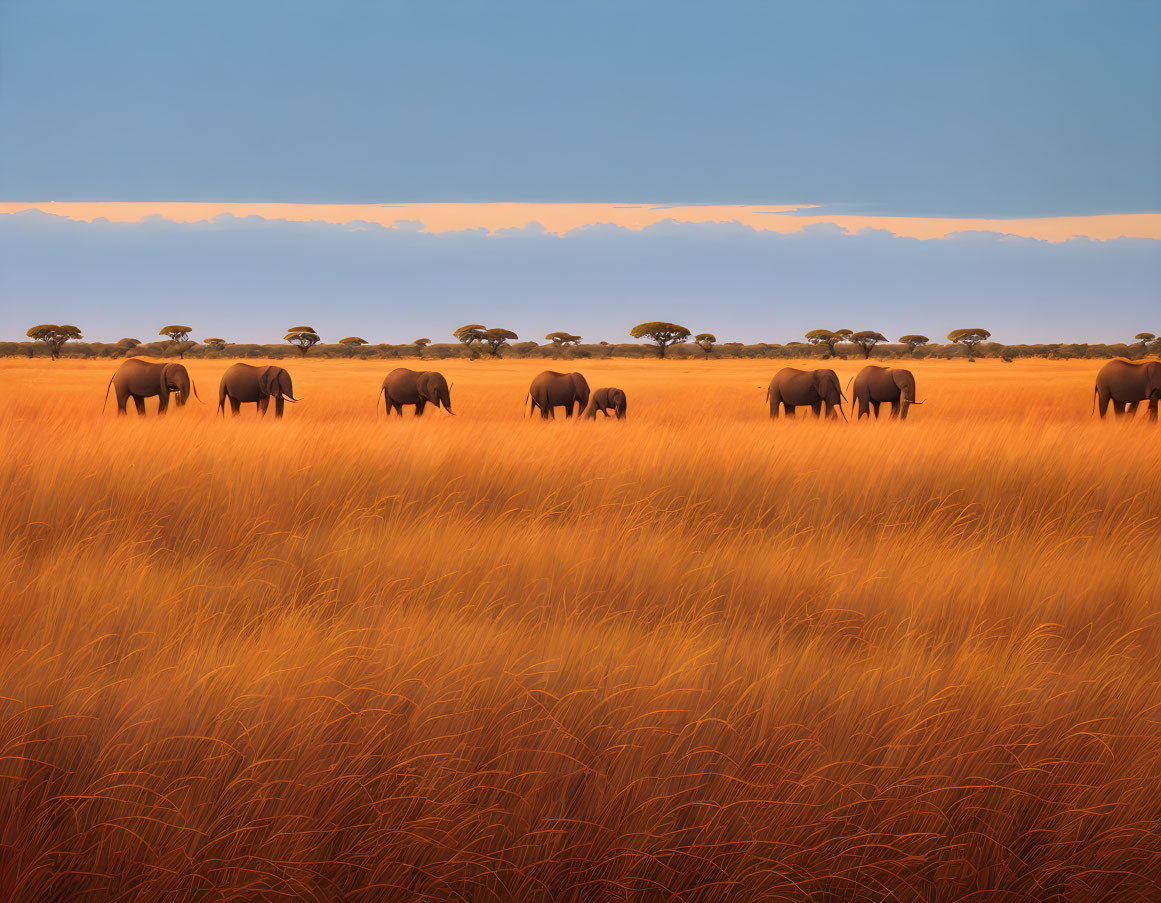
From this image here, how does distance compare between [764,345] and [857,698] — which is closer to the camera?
[857,698]

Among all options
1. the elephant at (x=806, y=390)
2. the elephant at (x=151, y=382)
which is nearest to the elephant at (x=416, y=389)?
the elephant at (x=151, y=382)

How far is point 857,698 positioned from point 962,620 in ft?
3.87

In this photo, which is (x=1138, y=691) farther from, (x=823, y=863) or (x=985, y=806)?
(x=823, y=863)

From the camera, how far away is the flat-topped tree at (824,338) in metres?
111

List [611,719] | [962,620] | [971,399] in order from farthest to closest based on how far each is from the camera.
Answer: [971,399], [962,620], [611,719]

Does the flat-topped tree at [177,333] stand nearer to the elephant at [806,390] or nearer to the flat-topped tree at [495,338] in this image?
the flat-topped tree at [495,338]

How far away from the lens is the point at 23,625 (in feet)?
9.86

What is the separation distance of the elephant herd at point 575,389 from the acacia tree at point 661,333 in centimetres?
8143

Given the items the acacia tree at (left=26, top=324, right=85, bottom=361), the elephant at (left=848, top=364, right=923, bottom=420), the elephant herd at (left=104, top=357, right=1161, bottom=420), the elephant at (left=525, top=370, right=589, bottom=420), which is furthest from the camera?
the acacia tree at (left=26, top=324, right=85, bottom=361)

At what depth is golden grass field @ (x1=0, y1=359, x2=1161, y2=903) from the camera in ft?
6.62

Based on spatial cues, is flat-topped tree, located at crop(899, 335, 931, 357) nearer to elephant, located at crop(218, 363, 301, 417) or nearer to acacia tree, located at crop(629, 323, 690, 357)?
acacia tree, located at crop(629, 323, 690, 357)

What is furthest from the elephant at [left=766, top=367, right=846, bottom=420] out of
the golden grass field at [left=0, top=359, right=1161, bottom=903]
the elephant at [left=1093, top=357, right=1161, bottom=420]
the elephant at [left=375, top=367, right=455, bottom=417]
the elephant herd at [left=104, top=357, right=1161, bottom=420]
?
the golden grass field at [left=0, top=359, right=1161, bottom=903]

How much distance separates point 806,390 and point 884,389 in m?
2.32

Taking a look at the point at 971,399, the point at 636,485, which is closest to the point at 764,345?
the point at 971,399
